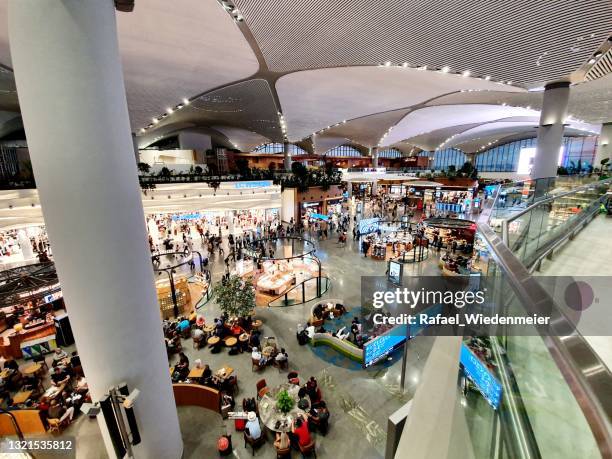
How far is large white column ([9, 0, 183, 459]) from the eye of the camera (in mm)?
3201

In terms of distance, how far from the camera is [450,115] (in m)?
23.6

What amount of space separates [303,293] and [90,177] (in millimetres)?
9294

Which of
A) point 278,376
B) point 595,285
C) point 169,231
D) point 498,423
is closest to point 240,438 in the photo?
point 278,376

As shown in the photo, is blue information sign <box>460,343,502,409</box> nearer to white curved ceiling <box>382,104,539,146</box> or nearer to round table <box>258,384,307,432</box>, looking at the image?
round table <box>258,384,307,432</box>

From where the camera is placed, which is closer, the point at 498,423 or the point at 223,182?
the point at 498,423

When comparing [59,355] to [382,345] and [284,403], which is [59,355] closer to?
[284,403]

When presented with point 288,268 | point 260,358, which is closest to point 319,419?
point 260,358

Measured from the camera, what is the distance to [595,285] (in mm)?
3750

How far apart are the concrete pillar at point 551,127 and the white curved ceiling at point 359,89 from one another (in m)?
2.34

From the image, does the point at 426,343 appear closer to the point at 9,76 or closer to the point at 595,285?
the point at 595,285

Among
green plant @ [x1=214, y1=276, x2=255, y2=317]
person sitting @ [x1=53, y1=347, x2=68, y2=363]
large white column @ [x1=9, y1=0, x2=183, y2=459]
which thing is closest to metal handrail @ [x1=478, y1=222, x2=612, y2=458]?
large white column @ [x1=9, y1=0, x2=183, y2=459]

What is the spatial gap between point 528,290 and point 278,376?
25.5ft

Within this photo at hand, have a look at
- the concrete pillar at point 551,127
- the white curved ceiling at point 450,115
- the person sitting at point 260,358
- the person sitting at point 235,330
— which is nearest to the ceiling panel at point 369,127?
the white curved ceiling at point 450,115

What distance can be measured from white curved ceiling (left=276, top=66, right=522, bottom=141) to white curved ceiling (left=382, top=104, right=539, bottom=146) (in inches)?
161
